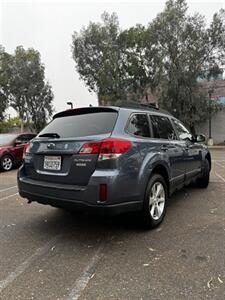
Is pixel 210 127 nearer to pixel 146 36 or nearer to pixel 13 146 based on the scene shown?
pixel 146 36

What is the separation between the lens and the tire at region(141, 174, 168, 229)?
368 centimetres

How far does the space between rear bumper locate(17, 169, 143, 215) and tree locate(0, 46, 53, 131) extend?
30056mm

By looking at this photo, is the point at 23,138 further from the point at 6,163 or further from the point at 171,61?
the point at 171,61

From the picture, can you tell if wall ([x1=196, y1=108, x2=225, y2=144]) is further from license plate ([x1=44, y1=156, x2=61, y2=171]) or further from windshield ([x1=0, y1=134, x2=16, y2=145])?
license plate ([x1=44, y1=156, x2=61, y2=171])

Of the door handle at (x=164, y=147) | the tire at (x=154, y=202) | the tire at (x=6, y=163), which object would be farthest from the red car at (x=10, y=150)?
the tire at (x=154, y=202)

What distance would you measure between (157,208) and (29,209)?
2.39 meters

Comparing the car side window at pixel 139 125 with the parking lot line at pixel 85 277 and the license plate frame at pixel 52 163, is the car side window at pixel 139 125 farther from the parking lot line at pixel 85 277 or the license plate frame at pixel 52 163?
the parking lot line at pixel 85 277

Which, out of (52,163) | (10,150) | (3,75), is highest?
(3,75)

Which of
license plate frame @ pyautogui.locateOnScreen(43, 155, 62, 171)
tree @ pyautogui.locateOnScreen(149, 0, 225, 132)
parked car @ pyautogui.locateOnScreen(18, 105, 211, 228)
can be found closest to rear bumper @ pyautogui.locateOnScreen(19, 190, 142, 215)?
parked car @ pyautogui.locateOnScreen(18, 105, 211, 228)

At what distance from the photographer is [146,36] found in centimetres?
2322

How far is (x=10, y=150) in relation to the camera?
32.3ft

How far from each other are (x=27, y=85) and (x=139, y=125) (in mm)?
30388

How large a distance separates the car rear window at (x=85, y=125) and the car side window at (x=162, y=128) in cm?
91

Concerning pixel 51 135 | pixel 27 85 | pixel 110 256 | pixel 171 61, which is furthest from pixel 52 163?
pixel 27 85
